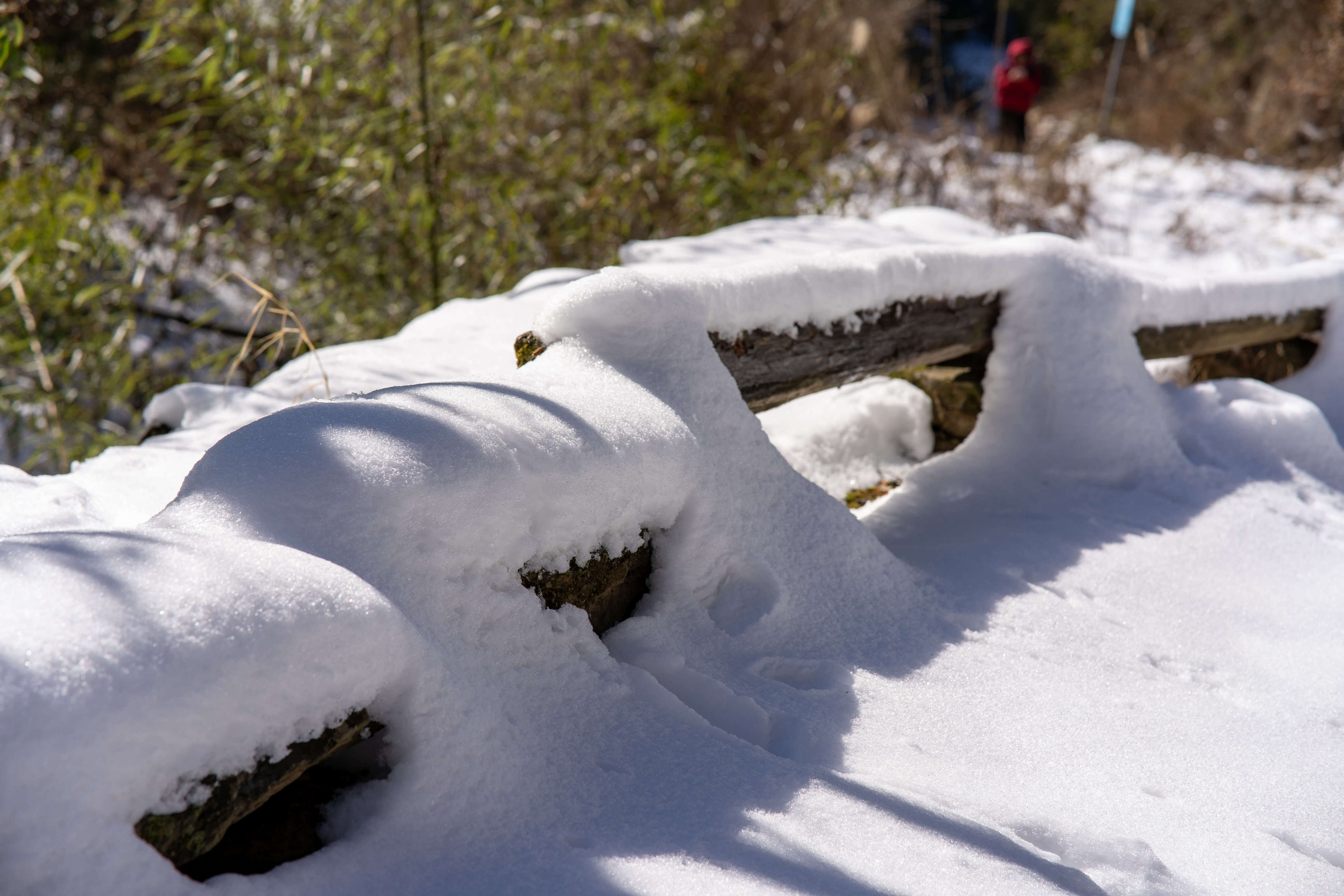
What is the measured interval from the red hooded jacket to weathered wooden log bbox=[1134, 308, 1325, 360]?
5.41 meters

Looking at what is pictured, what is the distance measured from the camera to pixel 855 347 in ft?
8.09

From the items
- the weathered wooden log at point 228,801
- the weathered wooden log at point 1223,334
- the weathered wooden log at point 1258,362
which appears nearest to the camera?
the weathered wooden log at point 228,801

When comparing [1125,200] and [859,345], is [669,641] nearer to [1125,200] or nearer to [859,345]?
[859,345]

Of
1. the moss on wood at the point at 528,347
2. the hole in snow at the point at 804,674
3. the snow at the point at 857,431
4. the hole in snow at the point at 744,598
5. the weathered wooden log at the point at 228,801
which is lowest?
the snow at the point at 857,431

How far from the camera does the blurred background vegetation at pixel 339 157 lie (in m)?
3.98

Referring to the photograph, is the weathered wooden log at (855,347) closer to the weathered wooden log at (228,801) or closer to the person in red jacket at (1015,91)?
the weathered wooden log at (228,801)

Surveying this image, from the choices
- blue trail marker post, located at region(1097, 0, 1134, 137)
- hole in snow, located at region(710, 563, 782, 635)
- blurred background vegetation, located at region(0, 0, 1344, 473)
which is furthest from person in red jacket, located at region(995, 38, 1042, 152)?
hole in snow, located at region(710, 563, 782, 635)

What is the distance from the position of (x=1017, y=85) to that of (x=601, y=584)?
8742mm

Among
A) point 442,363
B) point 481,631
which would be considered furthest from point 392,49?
point 481,631

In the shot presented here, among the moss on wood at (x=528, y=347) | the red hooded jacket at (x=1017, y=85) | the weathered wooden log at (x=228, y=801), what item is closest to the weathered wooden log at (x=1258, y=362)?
the moss on wood at (x=528, y=347)

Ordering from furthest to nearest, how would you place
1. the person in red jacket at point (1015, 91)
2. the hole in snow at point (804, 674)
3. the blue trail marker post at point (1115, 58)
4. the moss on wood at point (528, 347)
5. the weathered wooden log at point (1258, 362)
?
the blue trail marker post at point (1115, 58) → the person in red jacket at point (1015, 91) → the weathered wooden log at point (1258, 362) → the moss on wood at point (528, 347) → the hole in snow at point (804, 674)

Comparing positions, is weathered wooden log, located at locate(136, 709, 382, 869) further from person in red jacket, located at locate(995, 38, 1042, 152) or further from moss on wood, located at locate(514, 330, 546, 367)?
person in red jacket, located at locate(995, 38, 1042, 152)

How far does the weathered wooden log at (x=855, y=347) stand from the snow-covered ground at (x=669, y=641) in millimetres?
63

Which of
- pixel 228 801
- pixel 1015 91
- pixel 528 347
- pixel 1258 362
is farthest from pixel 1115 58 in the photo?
pixel 228 801
